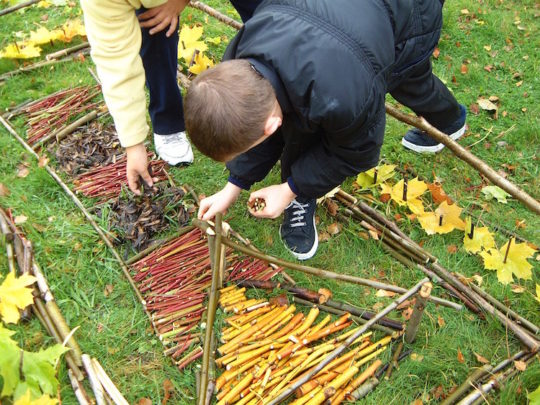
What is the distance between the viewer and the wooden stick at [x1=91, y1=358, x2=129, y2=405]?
79.8 inches

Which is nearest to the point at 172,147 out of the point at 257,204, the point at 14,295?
the point at 257,204

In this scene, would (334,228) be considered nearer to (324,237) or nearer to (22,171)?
(324,237)

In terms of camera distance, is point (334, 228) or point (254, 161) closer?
point (254, 161)

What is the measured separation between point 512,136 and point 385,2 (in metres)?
2.00

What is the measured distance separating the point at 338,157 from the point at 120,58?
1047mm

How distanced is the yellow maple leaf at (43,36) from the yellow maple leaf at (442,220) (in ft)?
10.6

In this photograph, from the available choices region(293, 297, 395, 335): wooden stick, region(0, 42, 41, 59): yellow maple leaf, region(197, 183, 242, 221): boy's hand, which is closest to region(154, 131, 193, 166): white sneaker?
region(197, 183, 242, 221): boy's hand

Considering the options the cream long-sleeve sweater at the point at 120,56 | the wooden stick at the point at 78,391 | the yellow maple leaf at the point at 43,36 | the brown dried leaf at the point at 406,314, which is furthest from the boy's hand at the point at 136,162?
the yellow maple leaf at the point at 43,36

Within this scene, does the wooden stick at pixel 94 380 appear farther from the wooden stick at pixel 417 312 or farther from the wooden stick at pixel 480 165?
the wooden stick at pixel 480 165

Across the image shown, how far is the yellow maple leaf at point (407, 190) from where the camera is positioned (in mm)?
2861

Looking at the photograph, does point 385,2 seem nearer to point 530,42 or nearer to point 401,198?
point 401,198

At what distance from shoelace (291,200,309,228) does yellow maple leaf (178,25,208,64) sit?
5.51 ft

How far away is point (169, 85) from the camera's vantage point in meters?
2.73

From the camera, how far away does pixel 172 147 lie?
2998mm
